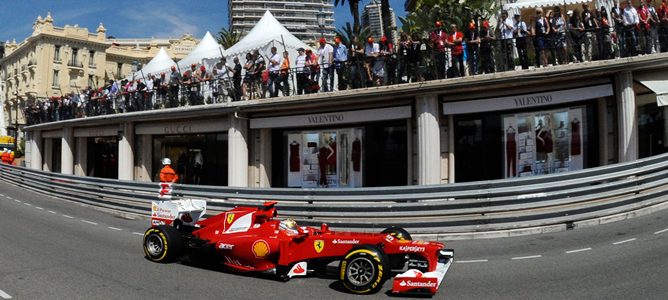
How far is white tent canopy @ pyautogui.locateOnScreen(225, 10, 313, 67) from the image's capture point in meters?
21.5

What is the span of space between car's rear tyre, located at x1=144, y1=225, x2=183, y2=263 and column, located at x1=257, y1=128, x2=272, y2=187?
10444 millimetres

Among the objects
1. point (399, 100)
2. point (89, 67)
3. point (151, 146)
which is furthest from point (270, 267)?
point (89, 67)

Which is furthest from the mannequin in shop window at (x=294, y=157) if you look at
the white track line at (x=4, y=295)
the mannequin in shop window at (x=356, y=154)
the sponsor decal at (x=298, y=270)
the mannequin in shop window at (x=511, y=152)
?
the white track line at (x=4, y=295)

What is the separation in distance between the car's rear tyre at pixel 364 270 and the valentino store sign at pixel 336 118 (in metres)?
9.20

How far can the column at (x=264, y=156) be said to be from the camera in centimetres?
1977

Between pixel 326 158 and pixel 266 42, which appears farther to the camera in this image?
pixel 266 42

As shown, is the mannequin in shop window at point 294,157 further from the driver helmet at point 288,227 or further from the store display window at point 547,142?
the driver helmet at point 288,227

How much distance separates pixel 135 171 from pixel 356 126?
12538 millimetres

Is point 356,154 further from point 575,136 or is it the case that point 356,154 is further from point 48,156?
point 48,156

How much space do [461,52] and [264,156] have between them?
861 centimetres

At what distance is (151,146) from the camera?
2497cm

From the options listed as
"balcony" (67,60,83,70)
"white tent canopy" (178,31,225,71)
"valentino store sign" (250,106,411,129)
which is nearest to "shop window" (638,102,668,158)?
"valentino store sign" (250,106,411,129)

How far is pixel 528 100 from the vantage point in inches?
571

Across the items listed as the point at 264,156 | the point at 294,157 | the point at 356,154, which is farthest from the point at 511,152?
the point at 264,156
